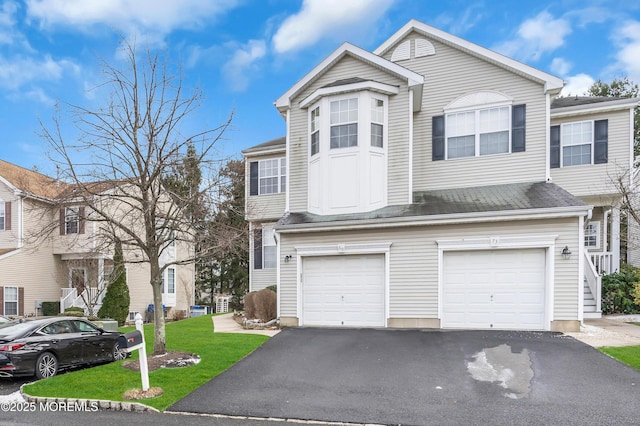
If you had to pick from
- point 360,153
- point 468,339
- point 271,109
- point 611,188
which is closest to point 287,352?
point 468,339

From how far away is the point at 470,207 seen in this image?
12.2 meters

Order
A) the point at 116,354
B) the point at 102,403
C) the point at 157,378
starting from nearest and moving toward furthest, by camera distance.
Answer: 1. the point at 102,403
2. the point at 157,378
3. the point at 116,354

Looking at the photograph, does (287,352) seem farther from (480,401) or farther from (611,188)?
(611,188)

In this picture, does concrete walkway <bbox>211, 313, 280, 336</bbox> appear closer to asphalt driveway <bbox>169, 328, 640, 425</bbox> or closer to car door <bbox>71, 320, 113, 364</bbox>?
asphalt driveway <bbox>169, 328, 640, 425</bbox>

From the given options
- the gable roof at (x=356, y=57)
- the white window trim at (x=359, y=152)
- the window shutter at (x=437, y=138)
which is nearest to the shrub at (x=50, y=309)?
the white window trim at (x=359, y=152)

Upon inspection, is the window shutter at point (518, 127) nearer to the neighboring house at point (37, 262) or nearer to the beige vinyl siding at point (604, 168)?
the beige vinyl siding at point (604, 168)

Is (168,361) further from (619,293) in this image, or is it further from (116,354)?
(619,293)

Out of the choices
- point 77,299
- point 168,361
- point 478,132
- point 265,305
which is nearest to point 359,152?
point 478,132

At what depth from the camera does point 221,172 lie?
34.9 ft

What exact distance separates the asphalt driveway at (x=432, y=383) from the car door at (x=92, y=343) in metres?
3.77

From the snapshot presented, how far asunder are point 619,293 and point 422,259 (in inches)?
316

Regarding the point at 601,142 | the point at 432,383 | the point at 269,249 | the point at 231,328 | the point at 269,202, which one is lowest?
the point at 231,328

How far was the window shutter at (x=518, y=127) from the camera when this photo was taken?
13.9 metres

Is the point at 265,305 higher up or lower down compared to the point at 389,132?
lower down
